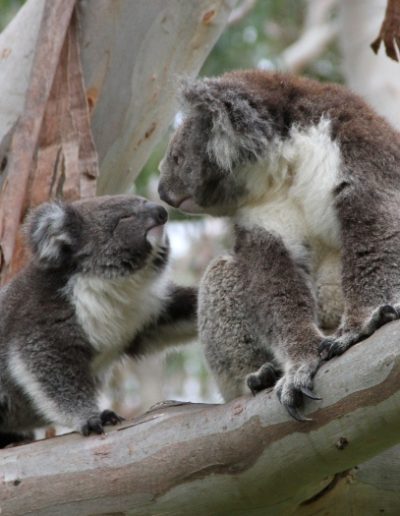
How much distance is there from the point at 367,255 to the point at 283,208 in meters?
0.47

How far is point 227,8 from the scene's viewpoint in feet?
16.9

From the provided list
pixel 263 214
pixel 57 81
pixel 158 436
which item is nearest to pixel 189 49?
pixel 57 81

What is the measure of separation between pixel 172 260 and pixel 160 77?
103 centimetres

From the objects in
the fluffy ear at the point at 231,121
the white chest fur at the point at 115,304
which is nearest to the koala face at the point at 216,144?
the fluffy ear at the point at 231,121

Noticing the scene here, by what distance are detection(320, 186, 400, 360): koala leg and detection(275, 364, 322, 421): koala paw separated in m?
0.15

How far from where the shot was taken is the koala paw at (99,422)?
3.57 meters

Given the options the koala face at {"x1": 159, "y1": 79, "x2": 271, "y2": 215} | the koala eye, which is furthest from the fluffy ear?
the koala eye

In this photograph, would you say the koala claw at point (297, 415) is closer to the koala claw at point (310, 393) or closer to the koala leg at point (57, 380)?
the koala claw at point (310, 393)

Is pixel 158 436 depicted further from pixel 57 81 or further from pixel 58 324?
pixel 57 81

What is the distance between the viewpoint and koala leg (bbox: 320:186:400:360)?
10.8ft

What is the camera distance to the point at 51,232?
14.3 ft

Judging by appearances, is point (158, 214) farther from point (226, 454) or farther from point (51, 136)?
point (226, 454)

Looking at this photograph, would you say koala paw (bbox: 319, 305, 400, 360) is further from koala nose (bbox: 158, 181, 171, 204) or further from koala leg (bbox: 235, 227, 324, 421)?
koala nose (bbox: 158, 181, 171, 204)

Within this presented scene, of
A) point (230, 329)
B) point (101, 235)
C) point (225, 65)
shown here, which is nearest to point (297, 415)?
point (230, 329)
